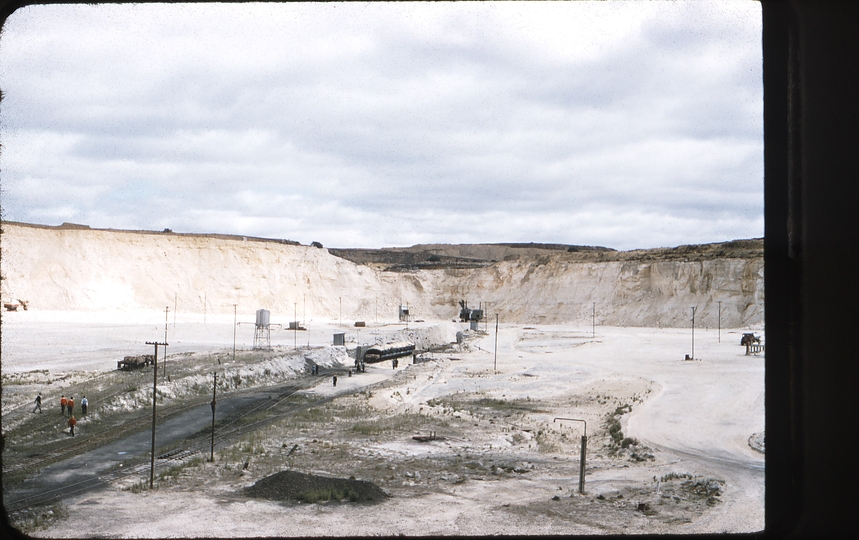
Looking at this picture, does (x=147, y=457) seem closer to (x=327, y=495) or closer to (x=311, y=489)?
(x=311, y=489)

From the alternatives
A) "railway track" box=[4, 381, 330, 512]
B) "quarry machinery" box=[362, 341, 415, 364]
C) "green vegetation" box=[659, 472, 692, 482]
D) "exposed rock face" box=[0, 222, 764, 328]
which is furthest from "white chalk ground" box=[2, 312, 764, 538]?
"exposed rock face" box=[0, 222, 764, 328]

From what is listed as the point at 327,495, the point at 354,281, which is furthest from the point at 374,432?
the point at 354,281

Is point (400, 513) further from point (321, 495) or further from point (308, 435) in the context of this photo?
point (308, 435)

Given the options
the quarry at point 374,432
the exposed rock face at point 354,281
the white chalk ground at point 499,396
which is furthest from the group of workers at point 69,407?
the exposed rock face at point 354,281

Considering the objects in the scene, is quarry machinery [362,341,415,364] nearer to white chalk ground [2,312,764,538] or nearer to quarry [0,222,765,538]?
quarry [0,222,765,538]

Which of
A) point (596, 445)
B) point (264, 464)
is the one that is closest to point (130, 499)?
point (264, 464)
